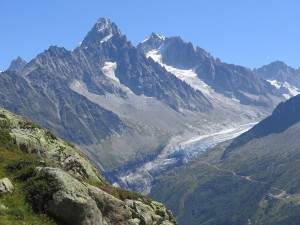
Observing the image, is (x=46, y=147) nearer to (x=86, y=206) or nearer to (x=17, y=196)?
(x=17, y=196)

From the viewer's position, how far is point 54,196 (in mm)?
32062

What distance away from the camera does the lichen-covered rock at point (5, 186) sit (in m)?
32.2

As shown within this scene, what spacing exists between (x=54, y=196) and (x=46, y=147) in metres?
16.8

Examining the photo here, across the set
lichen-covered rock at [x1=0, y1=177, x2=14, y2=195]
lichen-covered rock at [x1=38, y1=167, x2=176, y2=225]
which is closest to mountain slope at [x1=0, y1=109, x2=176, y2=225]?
lichen-covered rock at [x1=38, y1=167, x2=176, y2=225]

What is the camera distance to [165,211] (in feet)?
148

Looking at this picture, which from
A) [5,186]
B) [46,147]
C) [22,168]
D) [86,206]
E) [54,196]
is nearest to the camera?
[54,196]

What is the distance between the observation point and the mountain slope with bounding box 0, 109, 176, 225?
→ 105 ft

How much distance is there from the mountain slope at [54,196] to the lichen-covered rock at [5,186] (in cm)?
23

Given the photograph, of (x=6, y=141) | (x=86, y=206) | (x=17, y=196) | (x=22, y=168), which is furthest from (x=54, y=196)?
(x=6, y=141)

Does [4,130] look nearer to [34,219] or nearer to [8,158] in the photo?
[8,158]

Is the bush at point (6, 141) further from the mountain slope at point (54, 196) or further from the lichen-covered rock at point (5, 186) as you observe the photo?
the lichen-covered rock at point (5, 186)

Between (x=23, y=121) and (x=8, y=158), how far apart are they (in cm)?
→ 1410

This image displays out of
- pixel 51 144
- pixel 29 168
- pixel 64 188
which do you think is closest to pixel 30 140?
pixel 51 144

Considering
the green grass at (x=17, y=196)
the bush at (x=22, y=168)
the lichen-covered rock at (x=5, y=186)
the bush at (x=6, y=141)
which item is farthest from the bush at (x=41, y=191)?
the bush at (x=6, y=141)
